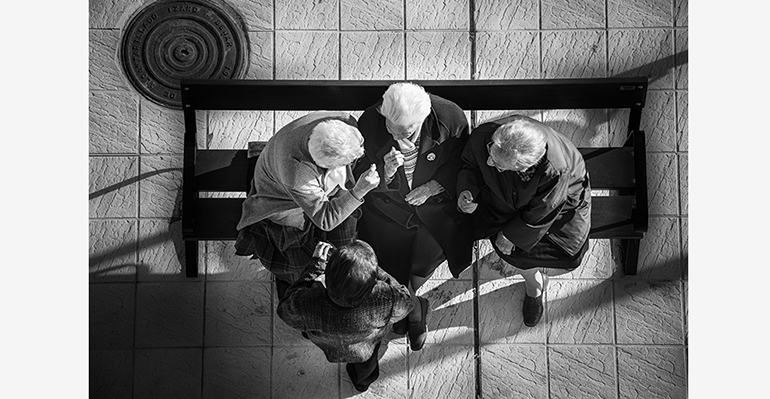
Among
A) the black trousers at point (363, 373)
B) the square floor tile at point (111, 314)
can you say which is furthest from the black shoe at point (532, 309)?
the square floor tile at point (111, 314)

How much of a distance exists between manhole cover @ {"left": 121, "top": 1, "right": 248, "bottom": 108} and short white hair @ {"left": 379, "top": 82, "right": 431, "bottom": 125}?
1.83 meters

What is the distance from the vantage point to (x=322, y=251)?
3088 millimetres

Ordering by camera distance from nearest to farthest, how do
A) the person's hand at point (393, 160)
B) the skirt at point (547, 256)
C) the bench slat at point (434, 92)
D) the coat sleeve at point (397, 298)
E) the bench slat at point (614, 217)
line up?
the coat sleeve at point (397, 298) → the person's hand at point (393, 160) → the skirt at point (547, 256) → the bench slat at point (434, 92) → the bench slat at point (614, 217)

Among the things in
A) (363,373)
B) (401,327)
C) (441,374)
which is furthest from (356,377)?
(441,374)

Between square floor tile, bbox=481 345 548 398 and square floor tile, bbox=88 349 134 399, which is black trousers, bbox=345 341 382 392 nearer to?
→ square floor tile, bbox=481 345 548 398

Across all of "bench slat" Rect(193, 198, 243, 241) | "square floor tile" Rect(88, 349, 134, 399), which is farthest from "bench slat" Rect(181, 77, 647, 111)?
"square floor tile" Rect(88, 349, 134, 399)

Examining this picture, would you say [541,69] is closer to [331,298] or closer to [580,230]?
[580,230]

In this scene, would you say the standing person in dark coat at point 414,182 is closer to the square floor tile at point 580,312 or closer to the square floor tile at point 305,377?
the square floor tile at point 305,377

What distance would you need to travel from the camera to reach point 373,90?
144 inches

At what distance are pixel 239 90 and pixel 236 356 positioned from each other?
5.84ft

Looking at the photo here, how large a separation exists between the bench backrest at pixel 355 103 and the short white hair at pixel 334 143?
3.00ft

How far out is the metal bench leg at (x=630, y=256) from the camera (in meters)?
4.11

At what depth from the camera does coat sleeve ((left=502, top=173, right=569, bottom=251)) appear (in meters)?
2.97

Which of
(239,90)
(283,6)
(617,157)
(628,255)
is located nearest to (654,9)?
(617,157)
